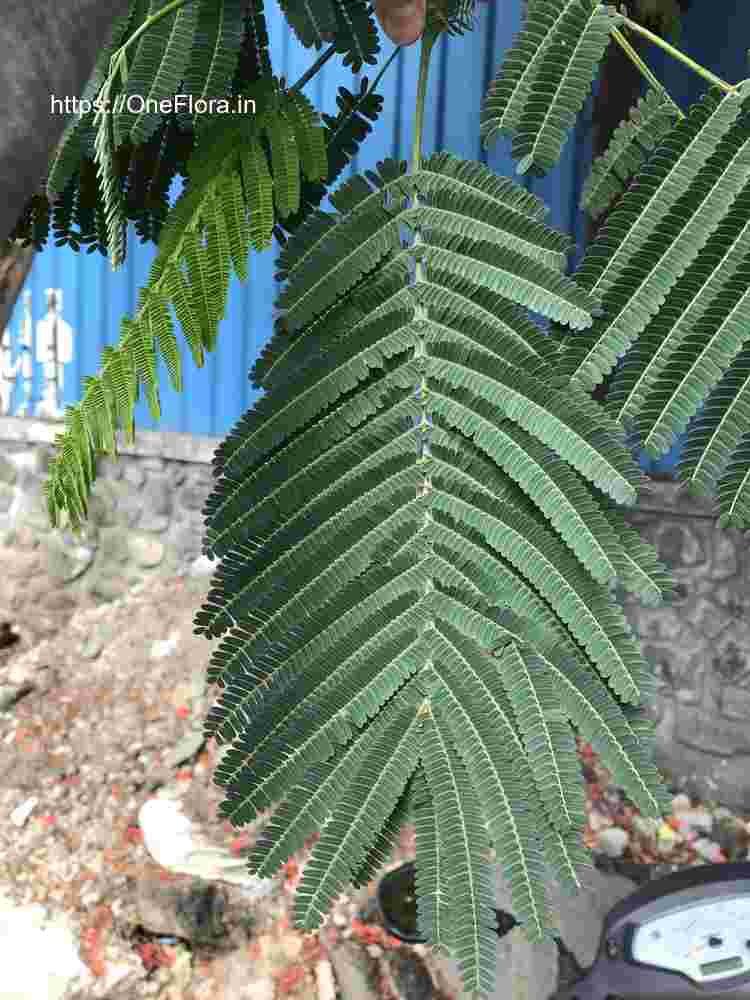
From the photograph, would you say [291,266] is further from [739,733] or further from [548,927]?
[739,733]

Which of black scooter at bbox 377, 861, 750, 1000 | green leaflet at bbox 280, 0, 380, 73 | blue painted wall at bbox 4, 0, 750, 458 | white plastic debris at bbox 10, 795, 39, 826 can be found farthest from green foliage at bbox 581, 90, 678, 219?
white plastic debris at bbox 10, 795, 39, 826

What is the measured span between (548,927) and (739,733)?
9.48 ft

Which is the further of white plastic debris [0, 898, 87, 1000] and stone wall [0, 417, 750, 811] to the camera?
stone wall [0, 417, 750, 811]

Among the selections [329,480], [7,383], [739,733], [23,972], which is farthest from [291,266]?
[7,383]

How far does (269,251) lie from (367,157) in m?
0.59

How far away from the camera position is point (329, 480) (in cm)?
102

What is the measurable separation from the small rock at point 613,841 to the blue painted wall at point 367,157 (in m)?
1.91

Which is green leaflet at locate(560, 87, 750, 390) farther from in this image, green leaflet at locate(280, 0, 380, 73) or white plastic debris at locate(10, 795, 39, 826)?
white plastic debris at locate(10, 795, 39, 826)

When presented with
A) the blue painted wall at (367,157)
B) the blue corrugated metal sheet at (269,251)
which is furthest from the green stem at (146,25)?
the blue corrugated metal sheet at (269,251)

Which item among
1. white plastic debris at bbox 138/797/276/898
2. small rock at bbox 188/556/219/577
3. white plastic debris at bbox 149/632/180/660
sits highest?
small rock at bbox 188/556/219/577

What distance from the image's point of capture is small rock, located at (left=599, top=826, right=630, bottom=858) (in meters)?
3.34

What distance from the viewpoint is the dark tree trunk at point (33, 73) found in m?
0.37

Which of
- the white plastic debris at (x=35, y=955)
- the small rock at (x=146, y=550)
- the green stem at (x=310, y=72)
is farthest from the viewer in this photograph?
the small rock at (x=146, y=550)

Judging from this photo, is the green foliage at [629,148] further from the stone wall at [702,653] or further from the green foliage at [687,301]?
the stone wall at [702,653]
